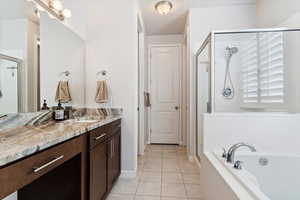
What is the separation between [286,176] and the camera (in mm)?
1361

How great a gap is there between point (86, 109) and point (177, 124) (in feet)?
7.54

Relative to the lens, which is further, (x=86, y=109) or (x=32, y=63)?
(x=86, y=109)

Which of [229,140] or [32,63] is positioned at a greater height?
[32,63]

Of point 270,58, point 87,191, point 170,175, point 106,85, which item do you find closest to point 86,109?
point 106,85

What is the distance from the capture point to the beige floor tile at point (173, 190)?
1.80 meters

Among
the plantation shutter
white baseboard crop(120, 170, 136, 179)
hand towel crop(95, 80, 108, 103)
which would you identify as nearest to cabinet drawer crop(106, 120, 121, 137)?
hand towel crop(95, 80, 108, 103)

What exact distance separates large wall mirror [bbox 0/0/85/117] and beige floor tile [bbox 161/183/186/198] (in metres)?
1.57

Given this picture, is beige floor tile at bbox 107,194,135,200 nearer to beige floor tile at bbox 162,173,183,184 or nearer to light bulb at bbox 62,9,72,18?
beige floor tile at bbox 162,173,183,184

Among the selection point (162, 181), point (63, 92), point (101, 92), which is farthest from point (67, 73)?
point (162, 181)

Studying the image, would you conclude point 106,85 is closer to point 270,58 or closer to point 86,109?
point 86,109

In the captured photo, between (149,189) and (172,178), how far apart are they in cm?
41

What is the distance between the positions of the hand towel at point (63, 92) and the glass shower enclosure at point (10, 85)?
0.51 m

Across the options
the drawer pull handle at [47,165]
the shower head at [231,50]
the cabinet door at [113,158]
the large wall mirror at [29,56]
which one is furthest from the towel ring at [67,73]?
the shower head at [231,50]

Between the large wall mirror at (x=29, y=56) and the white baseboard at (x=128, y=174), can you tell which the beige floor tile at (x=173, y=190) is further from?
the large wall mirror at (x=29, y=56)
